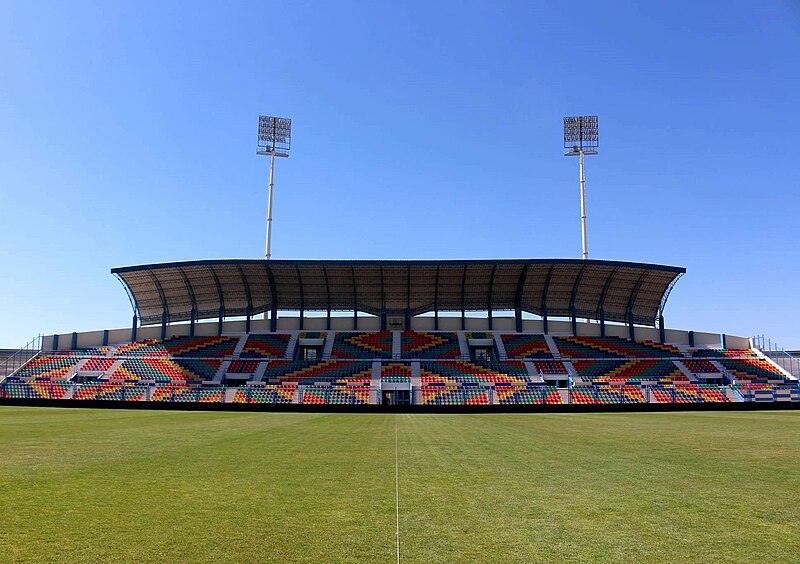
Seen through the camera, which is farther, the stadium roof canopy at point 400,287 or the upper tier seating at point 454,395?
the stadium roof canopy at point 400,287

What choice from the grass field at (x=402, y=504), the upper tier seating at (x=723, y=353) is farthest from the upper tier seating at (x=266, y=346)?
the grass field at (x=402, y=504)

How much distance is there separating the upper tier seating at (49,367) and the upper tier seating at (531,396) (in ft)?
130

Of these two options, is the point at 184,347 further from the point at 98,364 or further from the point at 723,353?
the point at 723,353

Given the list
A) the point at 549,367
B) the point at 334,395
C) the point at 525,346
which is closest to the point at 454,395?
the point at 334,395

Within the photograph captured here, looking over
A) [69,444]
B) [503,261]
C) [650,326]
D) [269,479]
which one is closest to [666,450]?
[269,479]

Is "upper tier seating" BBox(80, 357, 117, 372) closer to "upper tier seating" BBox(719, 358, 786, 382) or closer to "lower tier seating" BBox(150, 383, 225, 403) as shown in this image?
"lower tier seating" BBox(150, 383, 225, 403)

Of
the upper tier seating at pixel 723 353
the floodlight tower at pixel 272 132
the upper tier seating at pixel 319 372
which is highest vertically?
the floodlight tower at pixel 272 132

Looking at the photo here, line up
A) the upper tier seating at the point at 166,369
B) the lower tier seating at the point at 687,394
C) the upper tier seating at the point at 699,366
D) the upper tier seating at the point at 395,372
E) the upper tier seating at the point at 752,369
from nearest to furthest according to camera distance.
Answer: the lower tier seating at the point at 687,394 → the upper tier seating at the point at 395,372 → the upper tier seating at the point at 752,369 → the upper tier seating at the point at 166,369 → the upper tier seating at the point at 699,366

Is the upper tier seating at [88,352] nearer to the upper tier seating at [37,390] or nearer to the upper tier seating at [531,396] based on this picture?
the upper tier seating at [37,390]

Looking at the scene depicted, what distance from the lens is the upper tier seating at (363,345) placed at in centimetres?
5825

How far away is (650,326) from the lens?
63.8 m

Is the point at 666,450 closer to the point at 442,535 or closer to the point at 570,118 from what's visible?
the point at 442,535

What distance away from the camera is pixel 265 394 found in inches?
1791

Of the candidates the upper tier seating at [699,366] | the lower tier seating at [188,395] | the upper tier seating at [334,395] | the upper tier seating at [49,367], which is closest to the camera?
the lower tier seating at [188,395]
